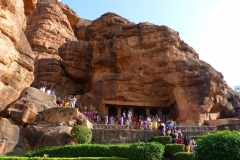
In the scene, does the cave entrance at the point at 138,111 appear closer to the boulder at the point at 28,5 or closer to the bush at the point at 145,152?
the boulder at the point at 28,5

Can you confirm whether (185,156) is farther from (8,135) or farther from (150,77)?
(150,77)

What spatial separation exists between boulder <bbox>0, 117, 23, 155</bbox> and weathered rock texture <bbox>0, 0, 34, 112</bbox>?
1614 millimetres

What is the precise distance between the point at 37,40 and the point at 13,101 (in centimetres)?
2580

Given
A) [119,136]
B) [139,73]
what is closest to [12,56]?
[119,136]

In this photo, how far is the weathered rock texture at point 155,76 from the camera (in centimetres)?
2894

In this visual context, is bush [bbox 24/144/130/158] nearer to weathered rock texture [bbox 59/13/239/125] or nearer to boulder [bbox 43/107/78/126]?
boulder [bbox 43/107/78/126]

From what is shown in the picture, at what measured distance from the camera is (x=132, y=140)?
55.4ft

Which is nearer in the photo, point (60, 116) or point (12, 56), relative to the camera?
point (60, 116)

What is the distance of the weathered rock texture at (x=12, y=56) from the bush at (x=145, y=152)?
1022 cm

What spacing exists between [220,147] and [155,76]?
2263 cm

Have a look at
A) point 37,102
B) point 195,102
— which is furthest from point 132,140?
point 195,102

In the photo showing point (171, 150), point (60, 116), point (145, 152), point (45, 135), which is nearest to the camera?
point (145, 152)

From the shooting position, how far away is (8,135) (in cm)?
1420

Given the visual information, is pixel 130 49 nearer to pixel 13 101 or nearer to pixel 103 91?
pixel 103 91
